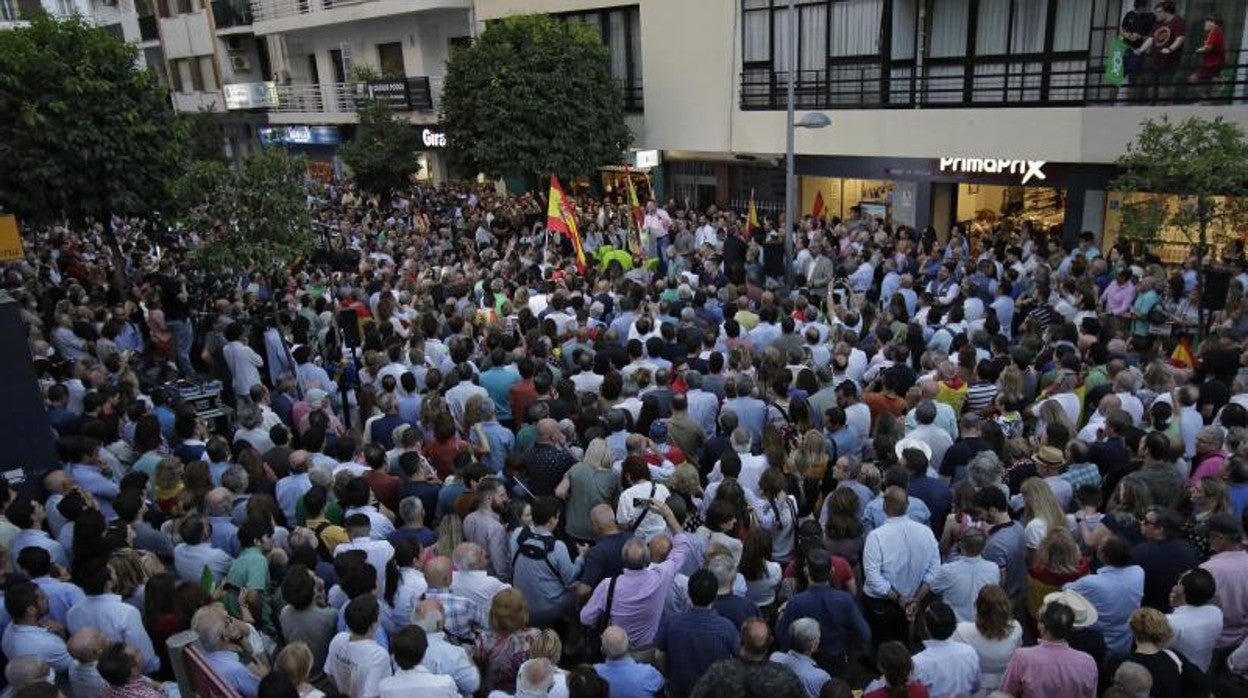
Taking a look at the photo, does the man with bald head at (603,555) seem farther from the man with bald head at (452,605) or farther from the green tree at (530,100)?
the green tree at (530,100)

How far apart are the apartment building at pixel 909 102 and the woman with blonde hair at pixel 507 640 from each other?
11.1m

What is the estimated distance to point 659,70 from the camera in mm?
22359

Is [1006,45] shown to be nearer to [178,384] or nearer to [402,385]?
[402,385]

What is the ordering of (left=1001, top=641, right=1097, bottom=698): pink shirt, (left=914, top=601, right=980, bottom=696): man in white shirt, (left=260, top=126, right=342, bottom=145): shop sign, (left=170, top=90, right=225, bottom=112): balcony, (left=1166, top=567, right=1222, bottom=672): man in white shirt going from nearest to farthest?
1. (left=1001, top=641, right=1097, bottom=698): pink shirt
2. (left=914, top=601, right=980, bottom=696): man in white shirt
3. (left=1166, top=567, right=1222, bottom=672): man in white shirt
4. (left=260, top=126, right=342, bottom=145): shop sign
5. (left=170, top=90, right=225, bottom=112): balcony

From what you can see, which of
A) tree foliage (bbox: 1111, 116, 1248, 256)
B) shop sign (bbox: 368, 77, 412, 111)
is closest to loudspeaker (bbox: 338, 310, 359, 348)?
tree foliage (bbox: 1111, 116, 1248, 256)

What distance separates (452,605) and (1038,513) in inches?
146

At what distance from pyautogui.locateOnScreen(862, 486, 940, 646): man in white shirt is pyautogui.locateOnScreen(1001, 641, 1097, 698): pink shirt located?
1015 millimetres

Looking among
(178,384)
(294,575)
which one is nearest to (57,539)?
(294,575)

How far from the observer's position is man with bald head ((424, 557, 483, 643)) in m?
5.27

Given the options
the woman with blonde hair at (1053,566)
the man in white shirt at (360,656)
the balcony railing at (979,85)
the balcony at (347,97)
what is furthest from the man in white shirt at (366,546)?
the balcony at (347,97)

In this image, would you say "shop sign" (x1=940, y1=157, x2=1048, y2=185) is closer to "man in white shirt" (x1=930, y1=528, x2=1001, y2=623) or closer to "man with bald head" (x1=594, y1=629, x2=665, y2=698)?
"man in white shirt" (x1=930, y1=528, x2=1001, y2=623)

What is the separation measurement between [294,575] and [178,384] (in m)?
6.97

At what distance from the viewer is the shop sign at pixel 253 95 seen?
35.6 m

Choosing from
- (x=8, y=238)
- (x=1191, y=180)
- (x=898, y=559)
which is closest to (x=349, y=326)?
(x=8, y=238)
